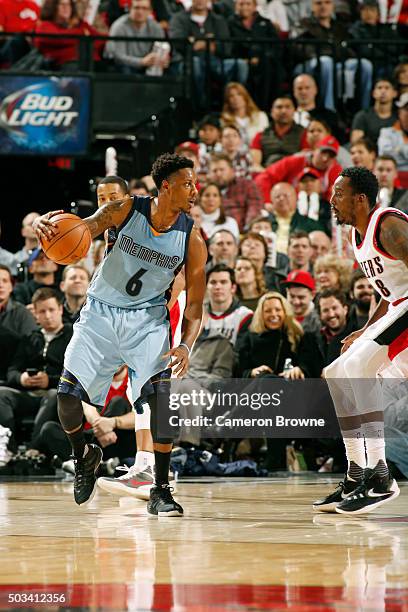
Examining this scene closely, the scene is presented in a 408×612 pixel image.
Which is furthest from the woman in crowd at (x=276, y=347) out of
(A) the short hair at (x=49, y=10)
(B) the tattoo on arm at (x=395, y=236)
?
(A) the short hair at (x=49, y=10)

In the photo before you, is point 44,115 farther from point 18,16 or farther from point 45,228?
point 45,228

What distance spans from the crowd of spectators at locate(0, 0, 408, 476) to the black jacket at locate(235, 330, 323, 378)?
12 millimetres

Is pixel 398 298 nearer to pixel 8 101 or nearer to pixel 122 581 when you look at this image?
pixel 122 581

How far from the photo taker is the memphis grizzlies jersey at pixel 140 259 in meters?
5.88

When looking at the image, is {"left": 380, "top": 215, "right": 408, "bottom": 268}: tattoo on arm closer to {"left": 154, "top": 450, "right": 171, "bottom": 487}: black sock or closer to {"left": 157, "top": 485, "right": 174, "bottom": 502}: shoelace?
{"left": 154, "top": 450, "right": 171, "bottom": 487}: black sock

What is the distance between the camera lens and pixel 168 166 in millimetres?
5793

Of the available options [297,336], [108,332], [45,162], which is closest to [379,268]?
[108,332]

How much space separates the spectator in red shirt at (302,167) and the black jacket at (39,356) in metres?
4.00

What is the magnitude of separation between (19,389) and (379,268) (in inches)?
177

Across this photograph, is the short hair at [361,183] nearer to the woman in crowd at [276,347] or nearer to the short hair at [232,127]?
the woman in crowd at [276,347]

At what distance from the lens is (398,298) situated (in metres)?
5.83

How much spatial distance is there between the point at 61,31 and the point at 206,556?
424 inches

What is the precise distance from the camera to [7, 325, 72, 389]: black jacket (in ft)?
30.5

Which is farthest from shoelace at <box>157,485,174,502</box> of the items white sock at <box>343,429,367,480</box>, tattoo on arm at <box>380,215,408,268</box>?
tattoo on arm at <box>380,215,408,268</box>
